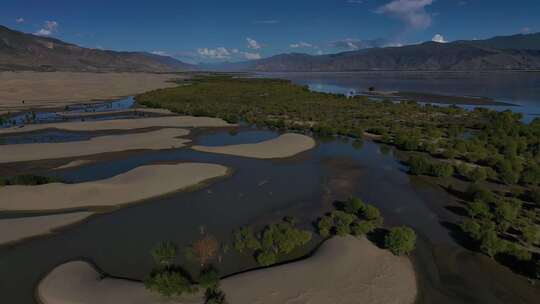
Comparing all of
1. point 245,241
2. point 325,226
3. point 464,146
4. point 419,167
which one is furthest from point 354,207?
point 464,146

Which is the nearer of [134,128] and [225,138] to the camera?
[225,138]

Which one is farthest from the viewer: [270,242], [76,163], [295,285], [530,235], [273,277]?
[76,163]

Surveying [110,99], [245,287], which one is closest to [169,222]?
[245,287]

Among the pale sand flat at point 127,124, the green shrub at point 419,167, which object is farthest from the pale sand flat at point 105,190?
the pale sand flat at point 127,124

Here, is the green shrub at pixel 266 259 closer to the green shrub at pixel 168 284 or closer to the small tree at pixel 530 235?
the green shrub at pixel 168 284

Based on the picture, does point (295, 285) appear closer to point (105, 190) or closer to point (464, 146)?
point (105, 190)

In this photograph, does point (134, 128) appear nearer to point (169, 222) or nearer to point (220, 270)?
point (169, 222)

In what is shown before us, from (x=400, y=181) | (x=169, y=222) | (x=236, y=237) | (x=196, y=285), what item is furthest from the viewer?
(x=400, y=181)
